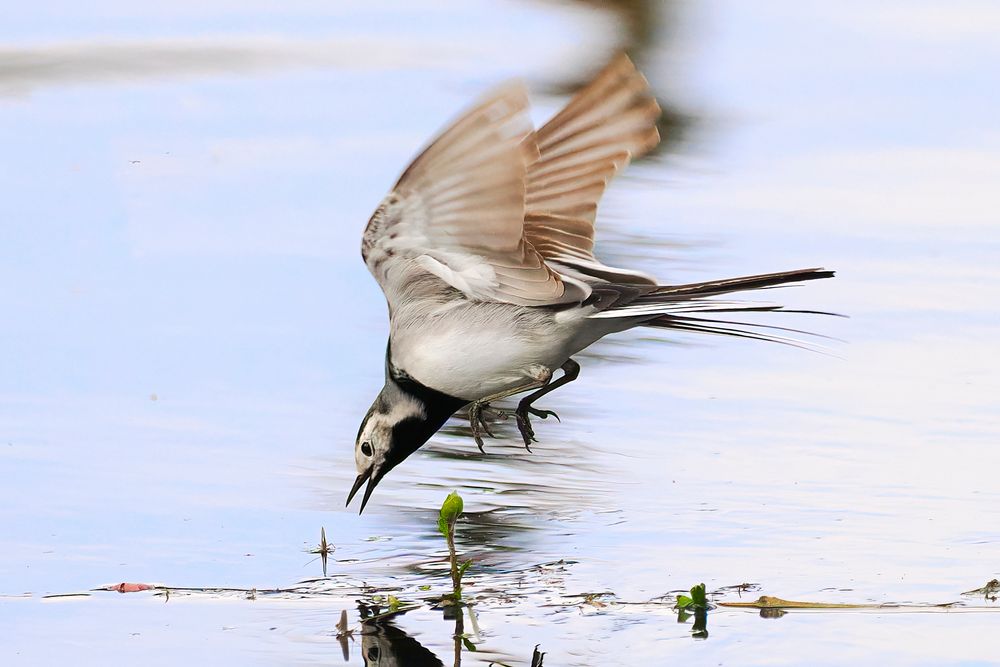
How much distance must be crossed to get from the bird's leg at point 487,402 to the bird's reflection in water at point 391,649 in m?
1.11

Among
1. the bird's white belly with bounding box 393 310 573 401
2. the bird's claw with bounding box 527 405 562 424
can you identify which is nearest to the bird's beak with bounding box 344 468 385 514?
the bird's white belly with bounding box 393 310 573 401

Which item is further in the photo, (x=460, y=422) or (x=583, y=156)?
(x=460, y=422)

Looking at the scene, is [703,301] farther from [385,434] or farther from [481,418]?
[481,418]

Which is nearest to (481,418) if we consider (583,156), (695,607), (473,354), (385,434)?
(385,434)

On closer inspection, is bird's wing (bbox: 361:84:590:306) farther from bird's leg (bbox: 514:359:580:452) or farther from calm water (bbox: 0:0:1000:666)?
calm water (bbox: 0:0:1000:666)

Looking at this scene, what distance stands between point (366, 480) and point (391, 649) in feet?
3.79

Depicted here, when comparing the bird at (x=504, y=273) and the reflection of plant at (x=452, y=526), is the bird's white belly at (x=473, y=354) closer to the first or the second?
the bird at (x=504, y=273)

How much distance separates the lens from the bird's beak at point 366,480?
5.72 meters

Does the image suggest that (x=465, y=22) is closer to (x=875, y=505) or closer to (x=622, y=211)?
(x=622, y=211)

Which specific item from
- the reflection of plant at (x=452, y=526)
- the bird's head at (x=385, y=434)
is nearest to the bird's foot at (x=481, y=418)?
the bird's head at (x=385, y=434)

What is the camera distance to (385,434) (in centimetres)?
575

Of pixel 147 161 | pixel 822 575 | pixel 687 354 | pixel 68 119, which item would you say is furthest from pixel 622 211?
pixel 822 575

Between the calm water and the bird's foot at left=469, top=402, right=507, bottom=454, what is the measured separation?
92mm

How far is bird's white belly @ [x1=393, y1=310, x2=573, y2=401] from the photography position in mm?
5570
